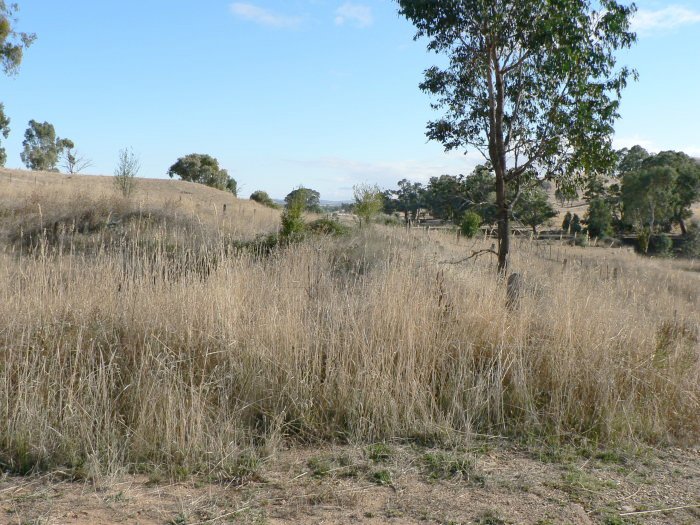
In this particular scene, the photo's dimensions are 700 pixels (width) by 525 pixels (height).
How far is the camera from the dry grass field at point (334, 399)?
3715 millimetres

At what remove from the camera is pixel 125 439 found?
13.7 ft

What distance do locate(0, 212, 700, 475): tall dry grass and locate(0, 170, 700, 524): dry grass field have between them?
0.7 inches

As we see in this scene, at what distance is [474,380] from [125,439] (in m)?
2.50

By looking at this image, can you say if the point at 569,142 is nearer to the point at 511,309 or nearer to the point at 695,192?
the point at 511,309

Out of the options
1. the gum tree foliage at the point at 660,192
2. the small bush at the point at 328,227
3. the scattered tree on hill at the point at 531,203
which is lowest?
the small bush at the point at 328,227

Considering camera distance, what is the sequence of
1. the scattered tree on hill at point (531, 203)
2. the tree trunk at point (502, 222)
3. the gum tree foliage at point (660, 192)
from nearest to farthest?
the tree trunk at point (502, 222), the scattered tree on hill at point (531, 203), the gum tree foliage at point (660, 192)

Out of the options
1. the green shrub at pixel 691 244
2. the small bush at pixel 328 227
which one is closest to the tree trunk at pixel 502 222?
the small bush at pixel 328 227

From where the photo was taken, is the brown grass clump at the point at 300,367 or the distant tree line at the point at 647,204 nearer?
the brown grass clump at the point at 300,367

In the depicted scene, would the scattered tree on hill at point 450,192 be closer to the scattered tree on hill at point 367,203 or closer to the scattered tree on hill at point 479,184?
the scattered tree on hill at point 479,184

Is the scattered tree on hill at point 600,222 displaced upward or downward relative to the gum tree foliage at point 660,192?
downward

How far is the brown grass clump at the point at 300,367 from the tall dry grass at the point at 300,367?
15 mm

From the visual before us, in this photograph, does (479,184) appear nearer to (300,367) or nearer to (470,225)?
(300,367)

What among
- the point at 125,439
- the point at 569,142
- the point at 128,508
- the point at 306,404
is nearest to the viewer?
the point at 128,508

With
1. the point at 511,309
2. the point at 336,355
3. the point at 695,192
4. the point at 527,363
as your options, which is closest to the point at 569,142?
the point at 511,309
